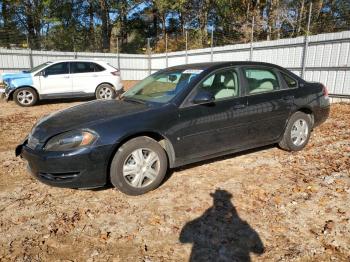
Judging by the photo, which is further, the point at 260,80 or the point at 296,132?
the point at 296,132

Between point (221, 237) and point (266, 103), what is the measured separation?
97.7 inches

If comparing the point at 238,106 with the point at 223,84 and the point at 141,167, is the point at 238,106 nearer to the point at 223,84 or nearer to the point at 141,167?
the point at 223,84

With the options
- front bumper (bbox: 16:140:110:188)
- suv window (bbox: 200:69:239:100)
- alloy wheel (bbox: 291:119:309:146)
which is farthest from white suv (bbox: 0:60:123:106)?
alloy wheel (bbox: 291:119:309:146)

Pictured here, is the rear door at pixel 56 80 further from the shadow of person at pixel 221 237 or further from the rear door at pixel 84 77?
the shadow of person at pixel 221 237

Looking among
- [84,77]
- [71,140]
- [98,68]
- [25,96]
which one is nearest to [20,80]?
[25,96]

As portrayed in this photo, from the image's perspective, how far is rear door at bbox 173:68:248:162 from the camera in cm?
413

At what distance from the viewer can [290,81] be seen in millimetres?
5324

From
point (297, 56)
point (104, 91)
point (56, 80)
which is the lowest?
point (104, 91)

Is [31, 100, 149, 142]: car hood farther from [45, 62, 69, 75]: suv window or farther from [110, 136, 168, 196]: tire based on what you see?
[45, 62, 69, 75]: suv window

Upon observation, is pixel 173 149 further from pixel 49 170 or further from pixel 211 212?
pixel 49 170

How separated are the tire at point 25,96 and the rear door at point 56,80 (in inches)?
11.4

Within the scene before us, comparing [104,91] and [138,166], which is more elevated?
[138,166]

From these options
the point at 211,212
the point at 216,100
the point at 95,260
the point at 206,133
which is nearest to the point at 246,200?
the point at 211,212

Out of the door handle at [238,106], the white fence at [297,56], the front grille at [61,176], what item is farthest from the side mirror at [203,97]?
the white fence at [297,56]
